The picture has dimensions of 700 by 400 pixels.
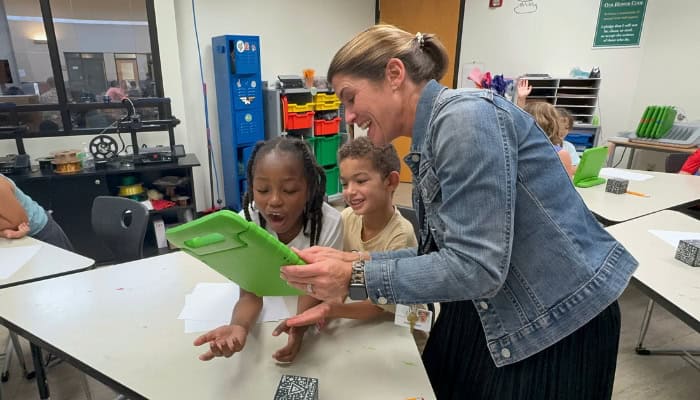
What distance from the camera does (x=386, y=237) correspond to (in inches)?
59.5

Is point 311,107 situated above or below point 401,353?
above

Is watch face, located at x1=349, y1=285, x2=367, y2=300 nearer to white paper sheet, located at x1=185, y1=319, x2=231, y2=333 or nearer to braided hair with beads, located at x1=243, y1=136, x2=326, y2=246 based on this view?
white paper sheet, located at x1=185, y1=319, x2=231, y2=333

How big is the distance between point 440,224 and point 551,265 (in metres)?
0.23

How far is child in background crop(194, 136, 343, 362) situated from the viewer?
1.39 metres

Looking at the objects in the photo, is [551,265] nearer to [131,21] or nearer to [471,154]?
A: [471,154]

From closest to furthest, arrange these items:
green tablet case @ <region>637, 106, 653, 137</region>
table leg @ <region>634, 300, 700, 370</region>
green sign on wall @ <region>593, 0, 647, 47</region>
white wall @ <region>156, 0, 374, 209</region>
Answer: table leg @ <region>634, 300, 700, 370</region> < white wall @ <region>156, 0, 374, 209</region> < green tablet case @ <region>637, 106, 653, 137</region> < green sign on wall @ <region>593, 0, 647, 47</region>

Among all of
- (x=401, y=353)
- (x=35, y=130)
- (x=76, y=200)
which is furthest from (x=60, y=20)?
(x=401, y=353)

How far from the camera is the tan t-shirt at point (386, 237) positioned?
1.49 m

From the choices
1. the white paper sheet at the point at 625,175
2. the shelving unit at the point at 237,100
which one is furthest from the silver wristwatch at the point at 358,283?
the shelving unit at the point at 237,100

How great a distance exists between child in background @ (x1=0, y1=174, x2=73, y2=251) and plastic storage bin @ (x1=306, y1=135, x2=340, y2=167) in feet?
8.84

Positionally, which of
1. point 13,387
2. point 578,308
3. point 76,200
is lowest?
point 13,387

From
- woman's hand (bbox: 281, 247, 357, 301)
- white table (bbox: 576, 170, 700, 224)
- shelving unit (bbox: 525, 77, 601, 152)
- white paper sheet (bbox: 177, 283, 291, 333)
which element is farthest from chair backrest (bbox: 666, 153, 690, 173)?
woman's hand (bbox: 281, 247, 357, 301)

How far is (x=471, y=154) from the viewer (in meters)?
0.70

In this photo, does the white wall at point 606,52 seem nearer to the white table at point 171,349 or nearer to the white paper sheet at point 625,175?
the white paper sheet at point 625,175
